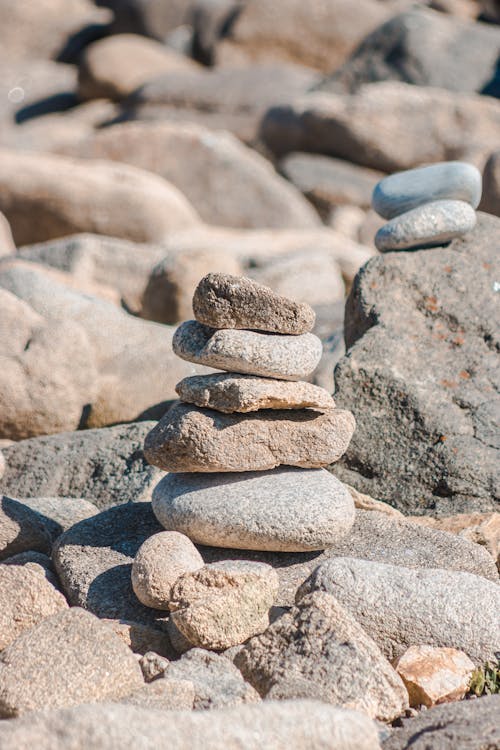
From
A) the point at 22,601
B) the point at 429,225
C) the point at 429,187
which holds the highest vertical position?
the point at 429,187

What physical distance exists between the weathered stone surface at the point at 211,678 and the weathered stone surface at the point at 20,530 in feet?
4.54

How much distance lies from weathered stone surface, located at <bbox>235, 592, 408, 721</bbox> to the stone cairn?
416 mm

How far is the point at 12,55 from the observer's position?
902 inches

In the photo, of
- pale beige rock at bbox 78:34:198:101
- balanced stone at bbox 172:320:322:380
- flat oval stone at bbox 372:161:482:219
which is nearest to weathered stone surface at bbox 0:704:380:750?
balanced stone at bbox 172:320:322:380

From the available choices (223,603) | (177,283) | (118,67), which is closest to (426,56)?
(118,67)

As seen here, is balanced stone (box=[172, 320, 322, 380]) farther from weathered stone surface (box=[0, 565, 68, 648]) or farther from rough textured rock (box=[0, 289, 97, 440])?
rough textured rock (box=[0, 289, 97, 440])

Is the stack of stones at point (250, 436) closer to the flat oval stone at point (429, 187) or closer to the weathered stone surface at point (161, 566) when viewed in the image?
the weathered stone surface at point (161, 566)

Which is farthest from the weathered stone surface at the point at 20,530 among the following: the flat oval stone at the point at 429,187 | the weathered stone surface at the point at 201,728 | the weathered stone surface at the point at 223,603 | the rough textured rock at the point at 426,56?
the rough textured rock at the point at 426,56

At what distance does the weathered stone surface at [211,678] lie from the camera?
9.70ft

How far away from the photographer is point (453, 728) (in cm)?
270

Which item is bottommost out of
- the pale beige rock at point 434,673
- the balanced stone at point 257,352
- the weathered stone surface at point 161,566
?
the weathered stone surface at point 161,566

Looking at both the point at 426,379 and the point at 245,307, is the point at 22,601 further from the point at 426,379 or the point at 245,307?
the point at 426,379

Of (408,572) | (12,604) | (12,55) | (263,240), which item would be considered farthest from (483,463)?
(12,55)

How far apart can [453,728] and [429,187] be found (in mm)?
3565
